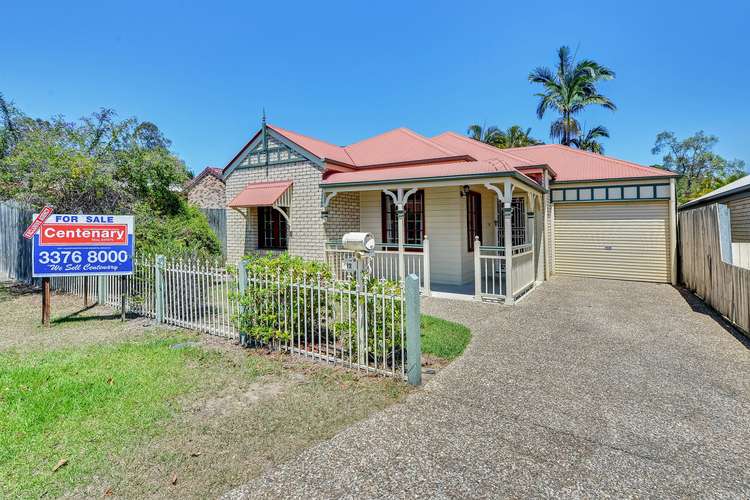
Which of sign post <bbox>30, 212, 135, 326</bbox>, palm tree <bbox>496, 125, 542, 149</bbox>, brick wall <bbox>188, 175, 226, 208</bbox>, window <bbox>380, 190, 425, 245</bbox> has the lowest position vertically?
sign post <bbox>30, 212, 135, 326</bbox>

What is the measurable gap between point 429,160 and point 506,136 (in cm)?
2397

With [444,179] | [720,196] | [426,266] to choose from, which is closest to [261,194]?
[426,266]

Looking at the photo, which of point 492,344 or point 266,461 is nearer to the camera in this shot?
point 266,461

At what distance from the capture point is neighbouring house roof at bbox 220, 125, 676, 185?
10634 millimetres

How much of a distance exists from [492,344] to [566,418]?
2.35 meters

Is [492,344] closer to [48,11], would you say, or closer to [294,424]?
[294,424]

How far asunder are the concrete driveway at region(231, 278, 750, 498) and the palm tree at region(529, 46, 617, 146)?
74.7ft

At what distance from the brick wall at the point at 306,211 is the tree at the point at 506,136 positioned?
2381cm

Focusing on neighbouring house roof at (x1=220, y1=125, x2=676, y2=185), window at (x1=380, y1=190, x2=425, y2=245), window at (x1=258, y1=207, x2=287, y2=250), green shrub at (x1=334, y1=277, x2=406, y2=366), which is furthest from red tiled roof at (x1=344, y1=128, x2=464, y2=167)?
green shrub at (x1=334, y1=277, x2=406, y2=366)

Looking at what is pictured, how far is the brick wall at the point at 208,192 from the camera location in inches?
1029

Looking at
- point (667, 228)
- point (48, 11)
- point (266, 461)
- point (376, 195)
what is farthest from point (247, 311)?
point (667, 228)

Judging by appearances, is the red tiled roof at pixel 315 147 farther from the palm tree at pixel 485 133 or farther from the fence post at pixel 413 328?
the palm tree at pixel 485 133

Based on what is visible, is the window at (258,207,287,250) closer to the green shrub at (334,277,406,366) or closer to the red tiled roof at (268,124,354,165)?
the red tiled roof at (268,124,354,165)

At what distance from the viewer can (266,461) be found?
2.96 m
